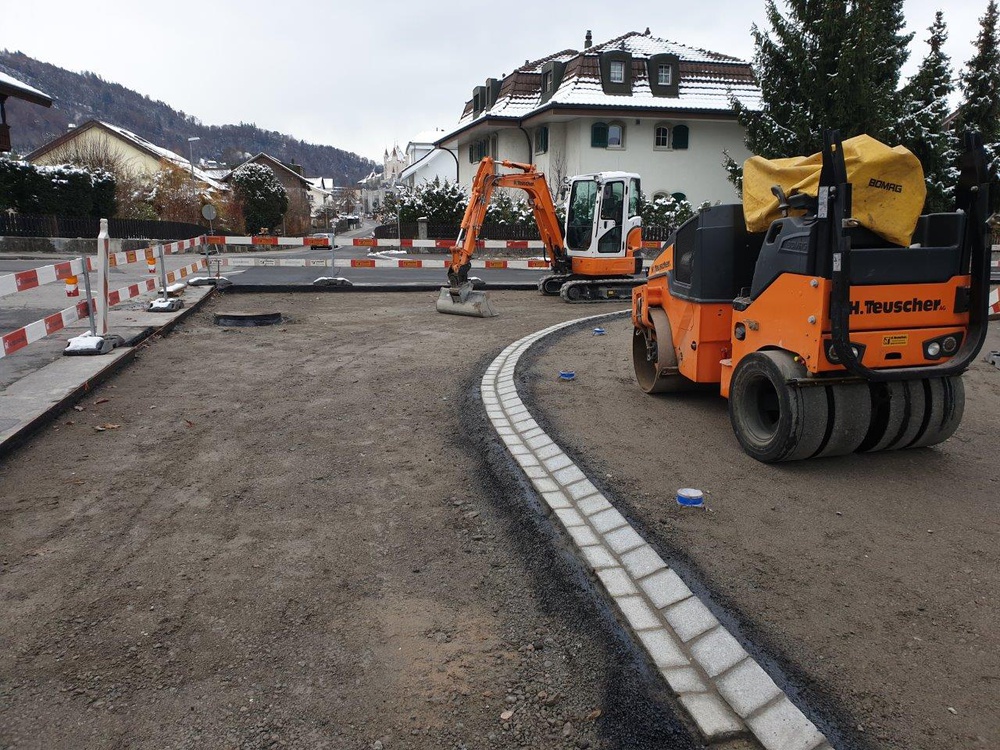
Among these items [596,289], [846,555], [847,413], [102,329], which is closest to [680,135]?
[596,289]

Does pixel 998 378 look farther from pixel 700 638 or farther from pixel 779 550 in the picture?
pixel 700 638

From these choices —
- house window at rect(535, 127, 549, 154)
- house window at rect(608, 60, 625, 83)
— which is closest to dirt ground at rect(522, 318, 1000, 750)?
house window at rect(535, 127, 549, 154)

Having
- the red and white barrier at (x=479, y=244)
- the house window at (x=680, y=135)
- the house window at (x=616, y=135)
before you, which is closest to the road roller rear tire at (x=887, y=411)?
the red and white barrier at (x=479, y=244)

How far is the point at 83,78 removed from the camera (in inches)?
7790

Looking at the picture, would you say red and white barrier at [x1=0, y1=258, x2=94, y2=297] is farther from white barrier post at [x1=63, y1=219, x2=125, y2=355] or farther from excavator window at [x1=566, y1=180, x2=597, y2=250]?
excavator window at [x1=566, y1=180, x2=597, y2=250]

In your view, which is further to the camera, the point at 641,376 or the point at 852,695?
the point at 641,376

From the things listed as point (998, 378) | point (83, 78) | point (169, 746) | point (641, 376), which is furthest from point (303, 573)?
point (83, 78)

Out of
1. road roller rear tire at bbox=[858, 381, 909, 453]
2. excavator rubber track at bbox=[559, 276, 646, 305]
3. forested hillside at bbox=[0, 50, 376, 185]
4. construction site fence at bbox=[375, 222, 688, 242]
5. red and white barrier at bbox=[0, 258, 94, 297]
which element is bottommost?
road roller rear tire at bbox=[858, 381, 909, 453]

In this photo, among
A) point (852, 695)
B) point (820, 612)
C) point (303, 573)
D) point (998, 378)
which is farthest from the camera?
point (998, 378)

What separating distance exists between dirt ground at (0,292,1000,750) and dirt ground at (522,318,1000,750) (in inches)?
0.6

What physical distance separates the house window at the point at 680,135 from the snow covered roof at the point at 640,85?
3.90 feet

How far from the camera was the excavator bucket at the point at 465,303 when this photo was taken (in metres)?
13.0

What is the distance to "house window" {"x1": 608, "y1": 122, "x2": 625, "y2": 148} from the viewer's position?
3481 centimetres

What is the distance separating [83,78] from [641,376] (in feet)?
789
